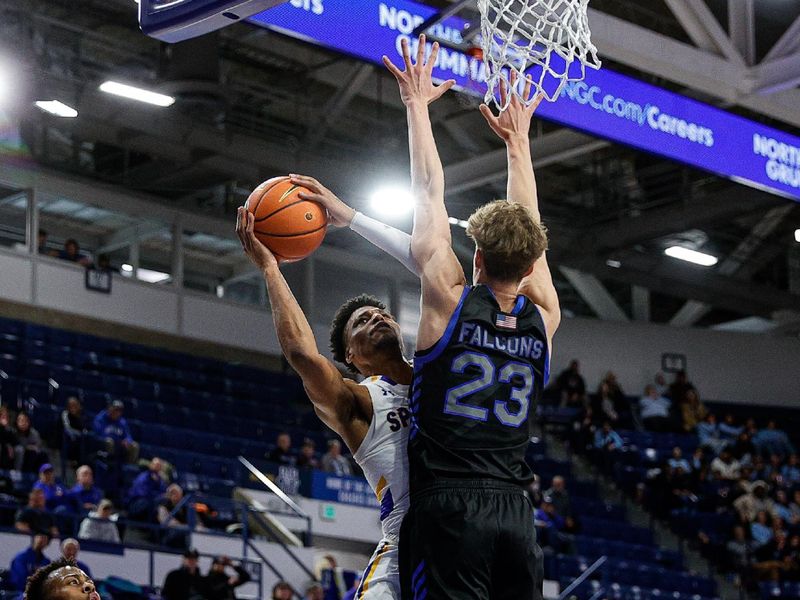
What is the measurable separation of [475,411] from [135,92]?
12076mm

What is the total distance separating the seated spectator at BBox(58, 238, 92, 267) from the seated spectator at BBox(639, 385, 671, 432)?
31.2 feet

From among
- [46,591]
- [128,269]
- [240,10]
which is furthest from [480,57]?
[128,269]

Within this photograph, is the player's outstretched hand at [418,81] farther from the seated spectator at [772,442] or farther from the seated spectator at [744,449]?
the seated spectator at [772,442]

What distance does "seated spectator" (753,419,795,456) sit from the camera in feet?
73.6

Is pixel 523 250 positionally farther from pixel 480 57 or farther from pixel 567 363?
pixel 567 363

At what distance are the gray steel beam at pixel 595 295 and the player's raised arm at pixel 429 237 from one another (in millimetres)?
19444

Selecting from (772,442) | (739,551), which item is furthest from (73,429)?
(772,442)

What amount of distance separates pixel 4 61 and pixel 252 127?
4.36 m

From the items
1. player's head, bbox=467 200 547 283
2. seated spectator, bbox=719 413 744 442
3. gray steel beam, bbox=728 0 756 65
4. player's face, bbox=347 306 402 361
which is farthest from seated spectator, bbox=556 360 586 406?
player's head, bbox=467 200 547 283

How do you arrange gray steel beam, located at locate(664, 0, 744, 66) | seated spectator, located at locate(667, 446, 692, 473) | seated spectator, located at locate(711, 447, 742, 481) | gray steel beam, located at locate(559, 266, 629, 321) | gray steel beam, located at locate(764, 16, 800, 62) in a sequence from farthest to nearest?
gray steel beam, located at locate(559, 266, 629, 321)
seated spectator, located at locate(711, 447, 742, 481)
seated spectator, located at locate(667, 446, 692, 473)
gray steel beam, located at locate(764, 16, 800, 62)
gray steel beam, located at locate(664, 0, 744, 66)

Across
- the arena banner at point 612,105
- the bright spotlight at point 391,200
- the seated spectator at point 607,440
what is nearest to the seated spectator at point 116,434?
the bright spotlight at point 391,200

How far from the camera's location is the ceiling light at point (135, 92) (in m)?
14.9

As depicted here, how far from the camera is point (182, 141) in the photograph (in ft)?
57.0

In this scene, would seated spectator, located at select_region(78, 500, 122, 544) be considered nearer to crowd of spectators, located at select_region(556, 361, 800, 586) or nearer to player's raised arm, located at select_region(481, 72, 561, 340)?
crowd of spectators, located at select_region(556, 361, 800, 586)
